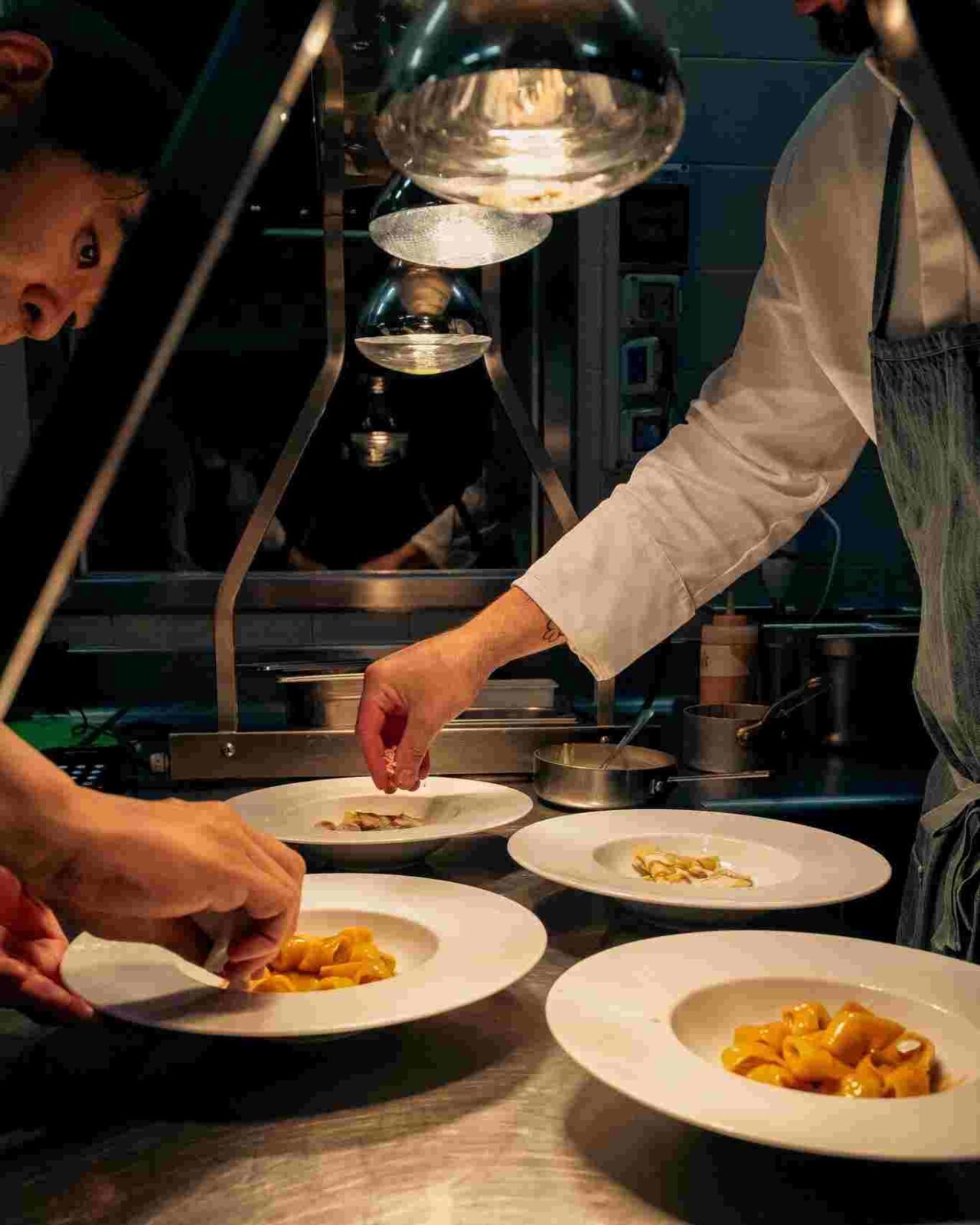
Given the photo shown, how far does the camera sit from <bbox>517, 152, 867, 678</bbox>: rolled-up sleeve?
4.91 ft

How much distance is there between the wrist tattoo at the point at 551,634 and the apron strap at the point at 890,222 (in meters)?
0.54

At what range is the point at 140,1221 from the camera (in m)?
0.65

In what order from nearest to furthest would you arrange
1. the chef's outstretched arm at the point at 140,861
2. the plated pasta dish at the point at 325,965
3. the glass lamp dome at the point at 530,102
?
1. the glass lamp dome at the point at 530,102
2. the chef's outstretched arm at the point at 140,861
3. the plated pasta dish at the point at 325,965

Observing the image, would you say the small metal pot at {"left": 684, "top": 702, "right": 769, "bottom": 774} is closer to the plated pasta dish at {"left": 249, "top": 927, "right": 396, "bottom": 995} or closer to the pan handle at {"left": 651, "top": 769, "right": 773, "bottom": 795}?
the pan handle at {"left": 651, "top": 769, "right": 773, "bottom": 795}

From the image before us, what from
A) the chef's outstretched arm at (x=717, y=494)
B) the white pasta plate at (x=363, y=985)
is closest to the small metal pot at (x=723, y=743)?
the chef's outstretched arm at (x=717, y=494)

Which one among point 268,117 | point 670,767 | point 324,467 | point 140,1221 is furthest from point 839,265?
point 324,467

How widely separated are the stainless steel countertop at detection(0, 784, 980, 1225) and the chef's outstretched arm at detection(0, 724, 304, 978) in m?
0.10

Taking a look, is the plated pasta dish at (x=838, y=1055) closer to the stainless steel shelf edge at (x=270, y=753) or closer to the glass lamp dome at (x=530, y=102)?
the glass lamp dome at (x=530, y=102)

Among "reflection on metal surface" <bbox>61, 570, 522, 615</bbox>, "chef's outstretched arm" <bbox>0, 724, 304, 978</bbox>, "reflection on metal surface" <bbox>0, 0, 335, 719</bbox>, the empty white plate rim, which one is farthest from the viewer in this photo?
"reflection on metal surface" <bbox>61, 570, 522, 615</bbox>

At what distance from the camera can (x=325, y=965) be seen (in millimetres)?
960

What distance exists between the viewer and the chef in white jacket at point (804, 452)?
47.8 inches

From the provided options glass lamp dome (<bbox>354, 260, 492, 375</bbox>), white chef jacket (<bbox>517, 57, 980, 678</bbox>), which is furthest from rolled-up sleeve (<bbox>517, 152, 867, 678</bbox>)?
glass lamp dome (<bbox>354, 260, 492, 375</bbox>)

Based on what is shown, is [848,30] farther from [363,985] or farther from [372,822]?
[372,822]

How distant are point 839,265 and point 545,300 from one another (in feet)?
3.09
